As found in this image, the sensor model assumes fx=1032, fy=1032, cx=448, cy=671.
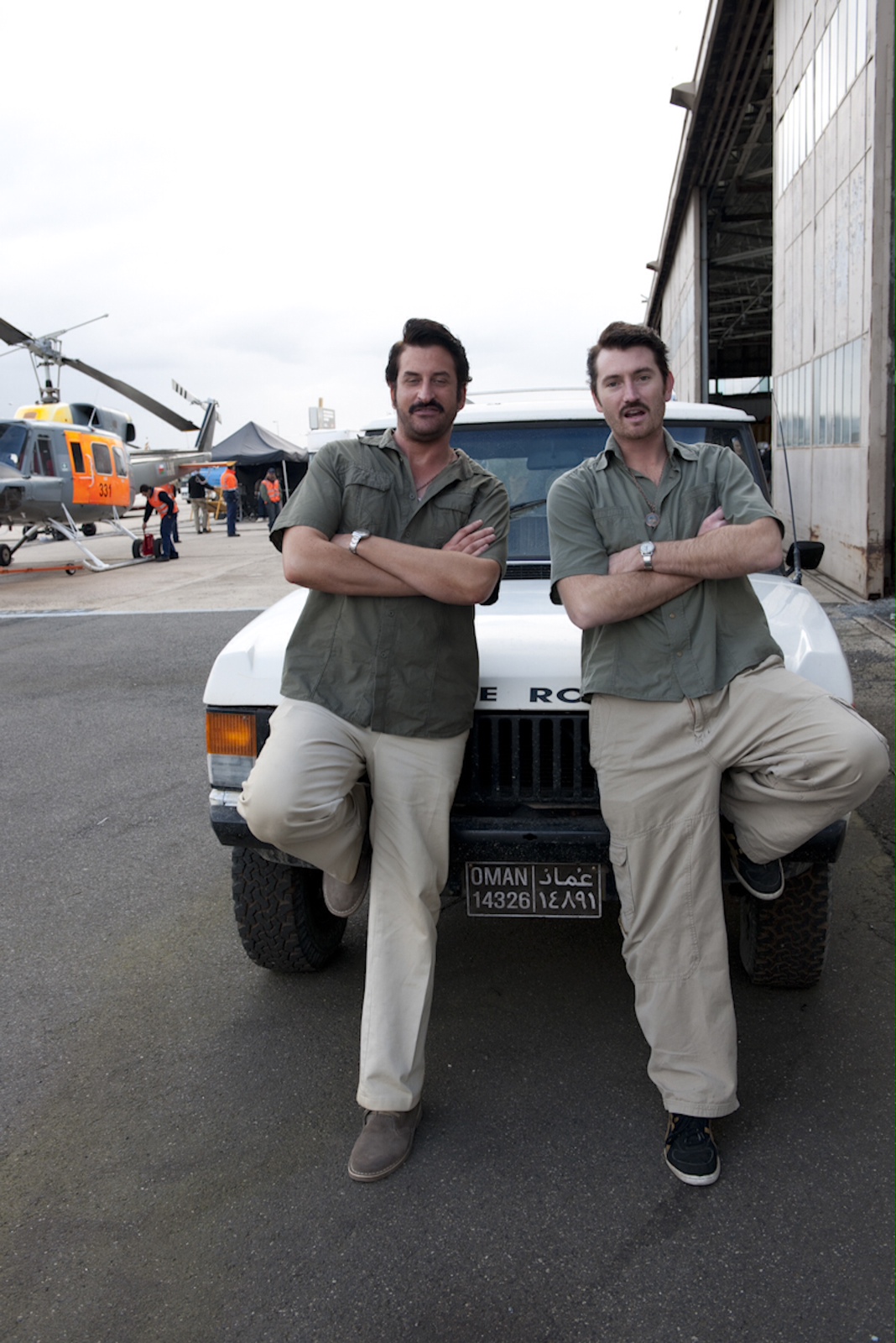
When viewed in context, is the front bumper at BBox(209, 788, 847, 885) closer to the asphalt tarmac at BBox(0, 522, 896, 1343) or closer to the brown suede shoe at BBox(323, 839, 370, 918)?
the brown suede shoe at BBox(323, 839, 370, 918)

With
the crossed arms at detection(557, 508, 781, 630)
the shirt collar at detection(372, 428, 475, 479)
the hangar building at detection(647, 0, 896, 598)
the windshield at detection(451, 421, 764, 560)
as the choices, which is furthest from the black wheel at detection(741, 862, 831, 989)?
the hangar building at detection(647, 0, 896, 598)

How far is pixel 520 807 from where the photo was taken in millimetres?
2871

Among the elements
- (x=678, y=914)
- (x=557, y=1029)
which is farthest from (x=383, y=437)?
(x=557, y=1029)

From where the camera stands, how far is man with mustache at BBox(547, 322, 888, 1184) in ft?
8.13

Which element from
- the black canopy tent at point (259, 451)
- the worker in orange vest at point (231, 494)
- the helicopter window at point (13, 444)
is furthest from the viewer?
the black canopy tent at point (259, 451)

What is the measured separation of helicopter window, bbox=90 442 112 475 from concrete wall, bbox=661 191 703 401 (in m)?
12.2

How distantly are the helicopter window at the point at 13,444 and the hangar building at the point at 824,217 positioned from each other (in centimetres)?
1132

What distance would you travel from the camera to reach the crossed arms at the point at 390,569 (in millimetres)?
2676

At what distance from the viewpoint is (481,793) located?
292 cm

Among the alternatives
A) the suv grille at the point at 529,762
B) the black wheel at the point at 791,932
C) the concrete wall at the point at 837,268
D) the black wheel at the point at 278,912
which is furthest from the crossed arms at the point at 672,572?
the concrete wall at the point at 837,268

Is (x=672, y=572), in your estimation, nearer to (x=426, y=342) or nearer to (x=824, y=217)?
(x=426, y=342)

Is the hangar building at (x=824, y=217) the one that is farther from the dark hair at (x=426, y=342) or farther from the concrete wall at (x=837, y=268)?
the dark hair at (x=426, y=342)

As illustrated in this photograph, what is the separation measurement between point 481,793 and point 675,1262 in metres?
1.24

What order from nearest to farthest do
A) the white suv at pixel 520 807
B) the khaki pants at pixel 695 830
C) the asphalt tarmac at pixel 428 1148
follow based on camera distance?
the asphalt tarmac at pixel 428 1148 < the khaki pants at pixel 695 830 < the white suv at pixel 520 807
